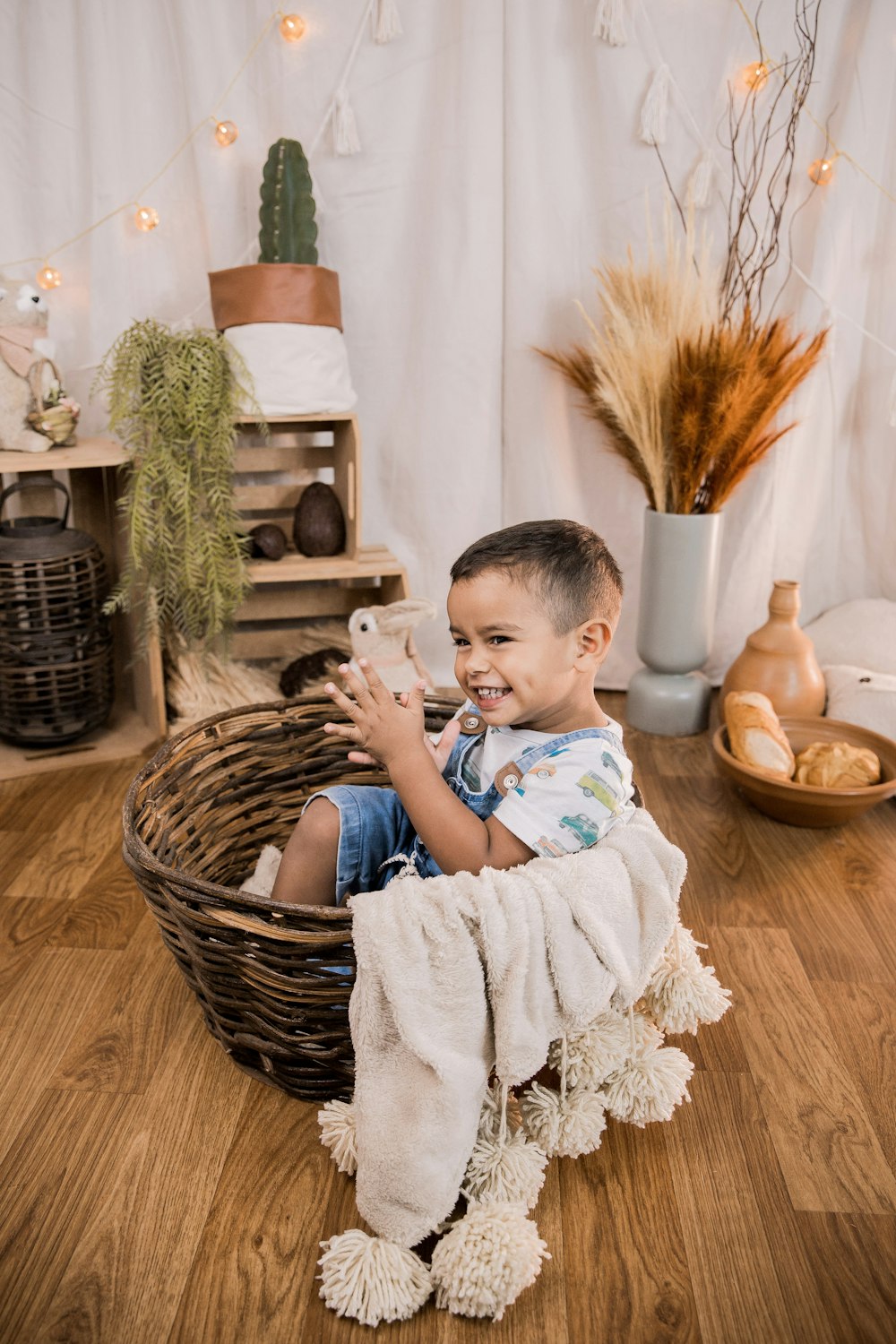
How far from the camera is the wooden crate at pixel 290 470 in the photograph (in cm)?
235

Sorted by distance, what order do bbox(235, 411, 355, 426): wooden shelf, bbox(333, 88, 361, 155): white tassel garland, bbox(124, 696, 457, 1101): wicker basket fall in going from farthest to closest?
bbox(333, 88, 361, 155): white tassel garland
bbox(235, 411, 355, 426): wooden shelf
bbox(124, 696, 457, 1101): wicker basket

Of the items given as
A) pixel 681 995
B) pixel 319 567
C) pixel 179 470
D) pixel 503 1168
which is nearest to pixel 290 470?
pixel 319 567

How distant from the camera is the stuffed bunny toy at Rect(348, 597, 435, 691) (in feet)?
7.29

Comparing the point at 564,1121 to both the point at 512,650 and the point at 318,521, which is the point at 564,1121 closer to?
the point at 512,650

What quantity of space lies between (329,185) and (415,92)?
0.27 metres

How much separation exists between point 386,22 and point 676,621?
143 cm

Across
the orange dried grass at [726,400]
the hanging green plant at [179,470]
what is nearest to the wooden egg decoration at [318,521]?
the hanging green plant at [179,470]

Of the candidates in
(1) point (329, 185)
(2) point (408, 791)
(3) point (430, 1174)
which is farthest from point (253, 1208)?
(1) point (329, 185)

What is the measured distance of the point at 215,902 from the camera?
3.59ft

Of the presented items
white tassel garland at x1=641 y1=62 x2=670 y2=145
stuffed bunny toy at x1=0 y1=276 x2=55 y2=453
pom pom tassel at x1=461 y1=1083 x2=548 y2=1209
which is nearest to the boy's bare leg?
A: pom pom tassel at x1=461 y1=1083 x2=548 y2=1209

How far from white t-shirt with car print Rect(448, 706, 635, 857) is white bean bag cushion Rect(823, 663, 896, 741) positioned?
3.48 ft

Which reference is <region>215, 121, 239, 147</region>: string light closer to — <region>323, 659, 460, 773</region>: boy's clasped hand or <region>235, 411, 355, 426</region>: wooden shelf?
<region>235, 411, 355, 426</region>: wooden shelf

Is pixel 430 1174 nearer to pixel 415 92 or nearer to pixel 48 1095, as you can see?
pixel 48 1095

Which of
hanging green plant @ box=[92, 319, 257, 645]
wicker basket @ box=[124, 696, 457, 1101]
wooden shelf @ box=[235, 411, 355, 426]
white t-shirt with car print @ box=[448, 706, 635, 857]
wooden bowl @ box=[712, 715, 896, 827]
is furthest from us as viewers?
wooden shelf @ box=[235, 411, 355, 426]
